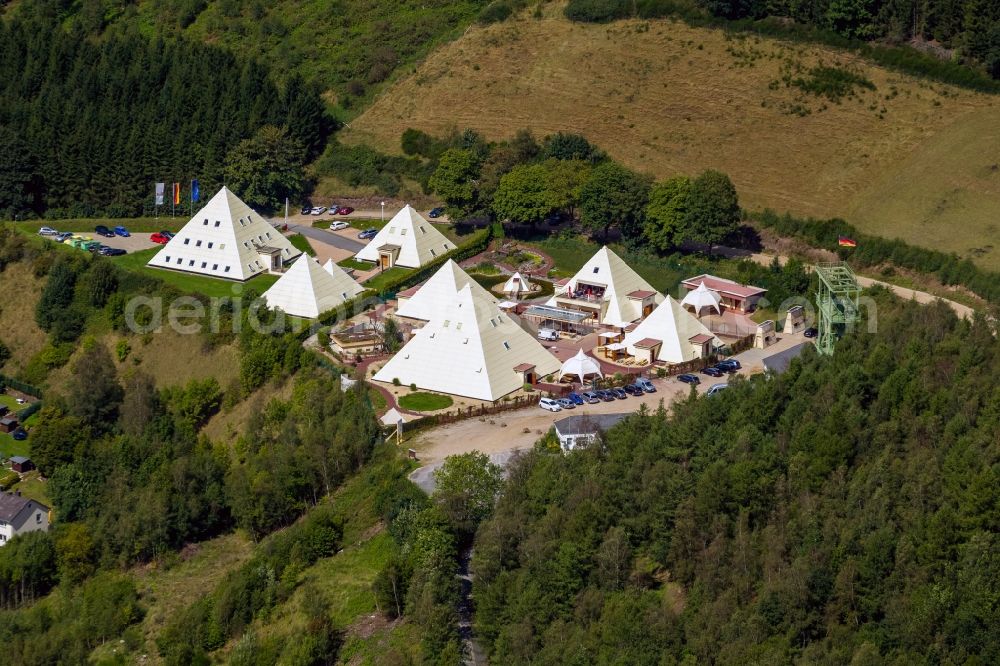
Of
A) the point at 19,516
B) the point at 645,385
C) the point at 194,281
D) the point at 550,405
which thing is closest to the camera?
the point at 19,516

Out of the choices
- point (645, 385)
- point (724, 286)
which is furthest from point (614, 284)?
point (645, 385)

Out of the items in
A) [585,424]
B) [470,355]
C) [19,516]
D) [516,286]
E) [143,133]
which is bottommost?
[19,516]

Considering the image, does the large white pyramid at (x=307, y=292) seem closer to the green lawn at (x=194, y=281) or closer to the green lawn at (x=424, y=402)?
the green lawn at (x=194, y=281)

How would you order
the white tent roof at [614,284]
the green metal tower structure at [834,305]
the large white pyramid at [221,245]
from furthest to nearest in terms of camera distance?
the large white pyramid at [221,245]
the white tent roof at [614,284]
the green metal tower structure at [834,305]

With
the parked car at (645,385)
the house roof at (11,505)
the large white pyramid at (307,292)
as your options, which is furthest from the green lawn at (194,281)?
the parked car at (645,385)

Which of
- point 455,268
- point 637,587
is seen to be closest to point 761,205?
point 455,268

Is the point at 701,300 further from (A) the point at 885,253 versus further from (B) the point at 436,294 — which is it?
(B) the point at 436,294
